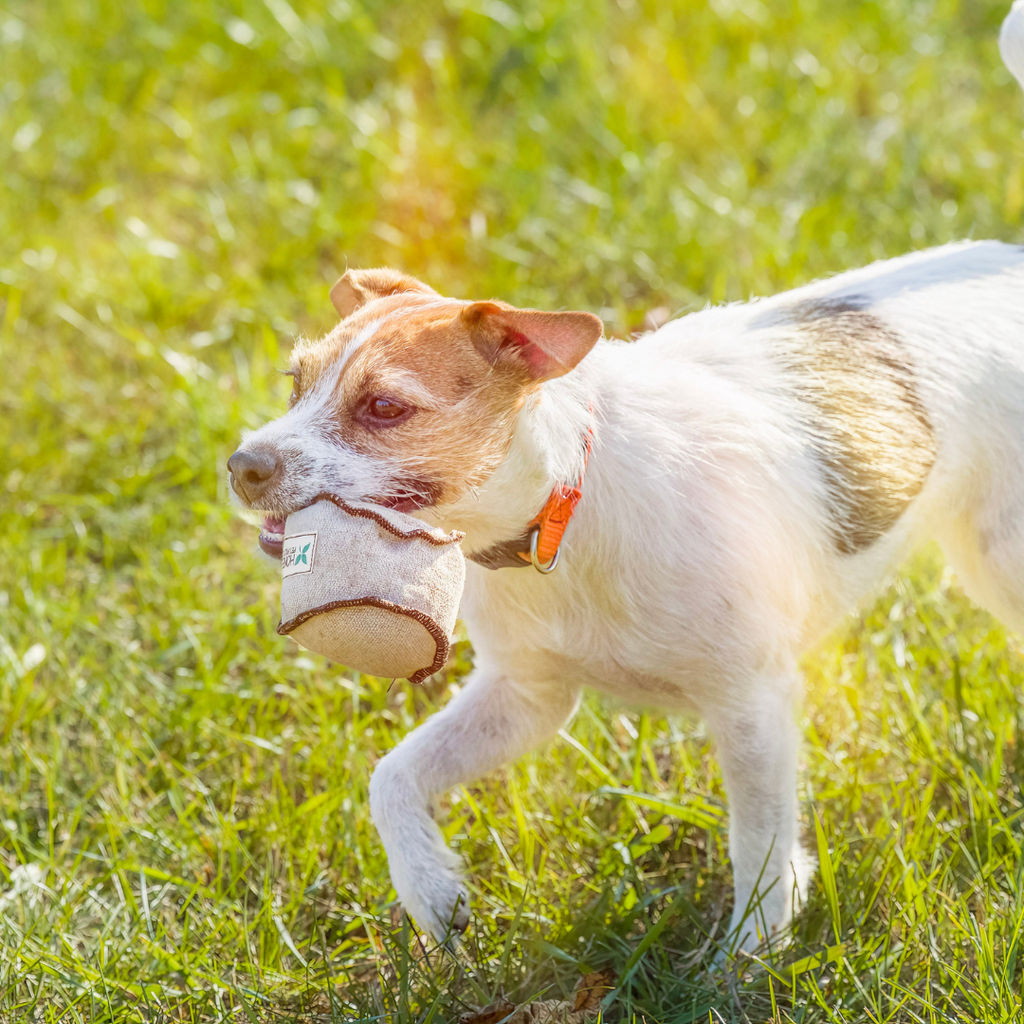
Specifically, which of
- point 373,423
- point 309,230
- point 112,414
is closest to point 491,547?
point 373,423

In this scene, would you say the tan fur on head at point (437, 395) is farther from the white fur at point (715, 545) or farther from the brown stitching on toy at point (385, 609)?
the brown stitching on toy at point (385, 609)

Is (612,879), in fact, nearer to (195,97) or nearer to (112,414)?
(112,414)

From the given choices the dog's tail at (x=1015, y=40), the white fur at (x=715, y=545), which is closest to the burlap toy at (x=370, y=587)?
the white fur at (x=715, y=545)

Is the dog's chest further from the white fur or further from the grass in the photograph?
the grass

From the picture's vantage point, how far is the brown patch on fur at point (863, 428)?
2.70 metres

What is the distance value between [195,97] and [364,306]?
430 centimetres

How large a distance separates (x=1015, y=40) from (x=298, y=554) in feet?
6.99

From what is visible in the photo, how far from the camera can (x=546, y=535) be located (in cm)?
239

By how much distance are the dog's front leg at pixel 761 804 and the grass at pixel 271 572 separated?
0.10 m

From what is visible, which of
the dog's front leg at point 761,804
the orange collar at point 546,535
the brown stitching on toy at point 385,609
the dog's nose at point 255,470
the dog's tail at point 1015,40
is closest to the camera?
the brown stitching on toy at point 385,609

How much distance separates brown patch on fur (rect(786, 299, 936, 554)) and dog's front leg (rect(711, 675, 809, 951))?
0.43m

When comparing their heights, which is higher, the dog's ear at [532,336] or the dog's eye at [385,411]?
the dog's ear at [532,336]

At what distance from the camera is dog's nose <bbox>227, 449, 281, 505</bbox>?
7.27 ft

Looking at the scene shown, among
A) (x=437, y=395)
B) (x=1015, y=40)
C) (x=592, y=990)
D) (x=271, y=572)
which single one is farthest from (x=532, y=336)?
(x=271, y=572)
